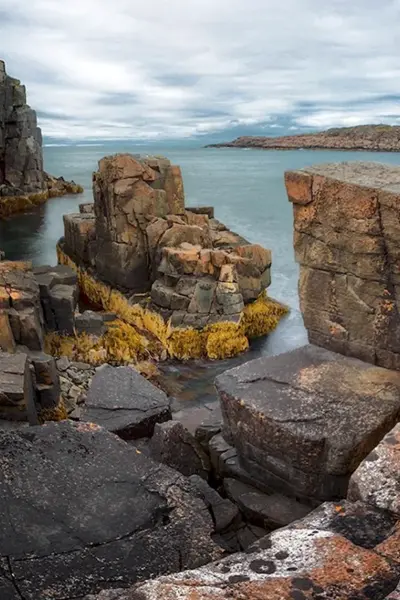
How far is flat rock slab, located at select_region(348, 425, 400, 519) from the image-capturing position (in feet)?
15.3

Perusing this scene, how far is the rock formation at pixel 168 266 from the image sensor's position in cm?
2438

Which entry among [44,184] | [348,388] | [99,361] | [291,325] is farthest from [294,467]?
[44,184]

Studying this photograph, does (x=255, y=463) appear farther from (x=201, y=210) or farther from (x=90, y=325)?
(x=201, y=210)

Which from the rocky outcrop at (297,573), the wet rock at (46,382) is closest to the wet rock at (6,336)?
the wet rock at (46,382)

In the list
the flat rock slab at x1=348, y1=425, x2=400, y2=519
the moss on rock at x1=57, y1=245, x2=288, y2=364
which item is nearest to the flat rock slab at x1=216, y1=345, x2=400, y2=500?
the flat rock slab at x1=348, y1=425, x2=400, y2=519

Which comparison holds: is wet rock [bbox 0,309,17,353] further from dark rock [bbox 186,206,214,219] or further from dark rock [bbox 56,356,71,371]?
dark rock [bbox 186,206,214,219]

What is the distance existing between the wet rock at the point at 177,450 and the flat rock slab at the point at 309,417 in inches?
26.2

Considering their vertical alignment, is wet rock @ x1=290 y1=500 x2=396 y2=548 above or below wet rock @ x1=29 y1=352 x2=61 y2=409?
above

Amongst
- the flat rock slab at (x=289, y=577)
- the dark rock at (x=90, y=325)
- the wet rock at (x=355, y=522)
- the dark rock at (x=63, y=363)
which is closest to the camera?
the flat rock slab at (x=289, y=577)

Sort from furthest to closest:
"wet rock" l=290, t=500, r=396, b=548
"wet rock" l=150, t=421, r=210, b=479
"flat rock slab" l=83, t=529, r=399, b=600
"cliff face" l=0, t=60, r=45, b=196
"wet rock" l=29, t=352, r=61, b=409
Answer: "cliff face" l=0, t=60, r=45, b=196, "wet rock" l=29, t=352, r=61, b=409, "wet rock" l=150, t=421, r=210, b=479, "wet rock" l=290, t=500, r=396, b=548, "flat rock slab" l=83, t=529, r=399, b=600

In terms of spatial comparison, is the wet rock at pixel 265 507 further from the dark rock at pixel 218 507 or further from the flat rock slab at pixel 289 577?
the flat rock slab at pixel 289 577

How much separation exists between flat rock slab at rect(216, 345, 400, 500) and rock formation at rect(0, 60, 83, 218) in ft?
178

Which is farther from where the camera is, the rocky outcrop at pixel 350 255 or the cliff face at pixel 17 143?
the cliff face at pixel 17 143

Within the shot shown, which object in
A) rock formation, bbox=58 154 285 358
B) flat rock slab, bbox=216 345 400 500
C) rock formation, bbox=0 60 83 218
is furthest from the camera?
rock formation, bbox=0 60 83 218
